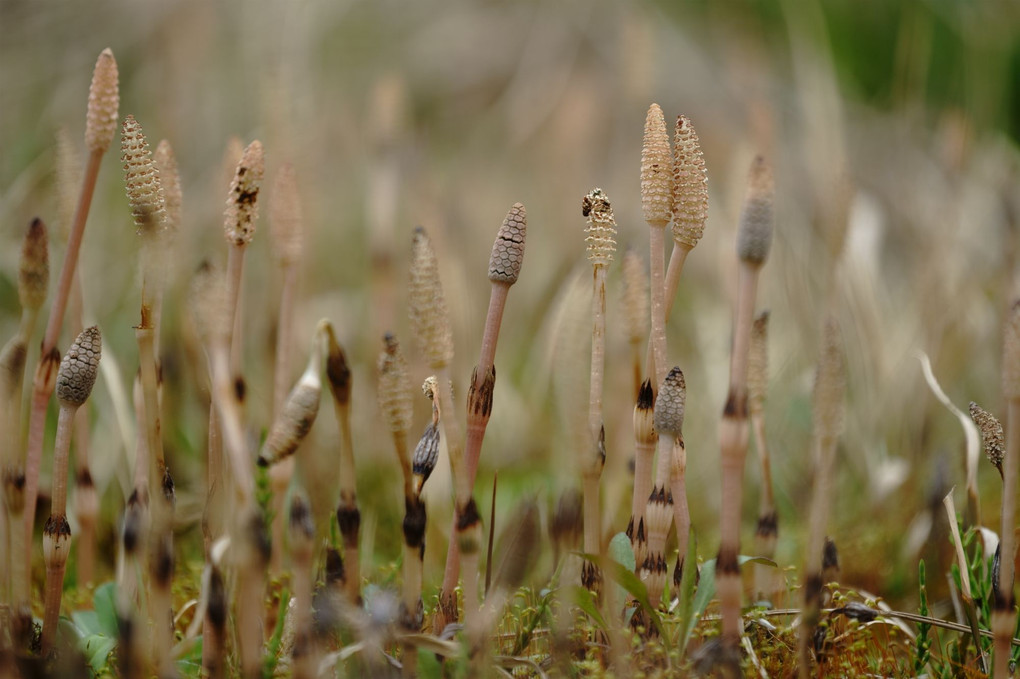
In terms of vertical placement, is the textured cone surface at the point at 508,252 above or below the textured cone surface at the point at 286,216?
below

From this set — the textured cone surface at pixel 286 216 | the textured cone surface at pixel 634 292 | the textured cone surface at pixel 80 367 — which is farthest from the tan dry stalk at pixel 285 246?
the textured cone surface at pixel 634 292

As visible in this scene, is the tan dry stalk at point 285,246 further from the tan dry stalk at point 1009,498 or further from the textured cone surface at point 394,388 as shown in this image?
the tan dry stalk at point 1009,498

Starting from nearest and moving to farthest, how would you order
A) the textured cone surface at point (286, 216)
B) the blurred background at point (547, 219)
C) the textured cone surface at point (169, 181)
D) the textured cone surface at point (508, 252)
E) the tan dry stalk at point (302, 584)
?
the tan dry stalk at point (302, 584) → the textured cone surface at point (508, 252) → the textured cone surface at point (169, 181) → the textured cone surface at point (286, 216) → the blurred background at point (547, 219)

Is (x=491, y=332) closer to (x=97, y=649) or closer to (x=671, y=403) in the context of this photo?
(x=671, y=403)

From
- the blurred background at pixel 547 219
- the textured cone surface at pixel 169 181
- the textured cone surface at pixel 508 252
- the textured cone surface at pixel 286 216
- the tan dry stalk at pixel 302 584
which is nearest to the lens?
the tan dry stalk at pixel 302 584

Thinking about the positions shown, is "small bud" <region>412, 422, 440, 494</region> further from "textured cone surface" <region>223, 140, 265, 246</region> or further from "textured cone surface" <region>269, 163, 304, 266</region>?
"textured cone surface" <region>269, 163, 304, 266</region>

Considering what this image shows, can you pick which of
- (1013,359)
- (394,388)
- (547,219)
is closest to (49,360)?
(394,388)

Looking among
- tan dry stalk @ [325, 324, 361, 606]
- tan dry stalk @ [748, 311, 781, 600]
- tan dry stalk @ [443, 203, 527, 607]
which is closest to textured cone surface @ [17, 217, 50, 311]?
tan dry stalk @ [325, 324, 361, 606]
